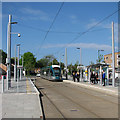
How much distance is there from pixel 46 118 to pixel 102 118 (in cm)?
206

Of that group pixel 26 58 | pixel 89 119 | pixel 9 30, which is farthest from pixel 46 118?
pixel 26 58

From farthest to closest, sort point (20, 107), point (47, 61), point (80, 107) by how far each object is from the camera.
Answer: point (47, 61) < point (80, 107) < point (20, 107)

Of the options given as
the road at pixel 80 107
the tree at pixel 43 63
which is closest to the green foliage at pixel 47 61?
the tree at pixel 43 63

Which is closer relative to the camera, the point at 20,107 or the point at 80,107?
the point at 20,107

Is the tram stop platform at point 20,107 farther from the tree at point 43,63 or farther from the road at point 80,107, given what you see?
the tree at point 43,63

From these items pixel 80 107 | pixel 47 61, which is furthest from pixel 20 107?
pixel 47 61

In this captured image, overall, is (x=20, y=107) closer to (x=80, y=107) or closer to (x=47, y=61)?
(x=80, y=107)

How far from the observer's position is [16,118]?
718cm

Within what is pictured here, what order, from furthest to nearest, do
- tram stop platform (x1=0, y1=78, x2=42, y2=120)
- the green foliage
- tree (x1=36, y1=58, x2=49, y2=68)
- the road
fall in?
tree (x1=36, y1=58, x2=49, y2=68)
the green foliage
the road
tram stop platform (x1=0, y1=78, x2=42, y2=120)

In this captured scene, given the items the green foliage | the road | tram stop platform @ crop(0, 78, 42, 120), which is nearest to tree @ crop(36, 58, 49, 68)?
the green foliage

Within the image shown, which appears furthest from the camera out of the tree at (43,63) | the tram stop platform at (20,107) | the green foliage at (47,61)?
the tree at (43,63)

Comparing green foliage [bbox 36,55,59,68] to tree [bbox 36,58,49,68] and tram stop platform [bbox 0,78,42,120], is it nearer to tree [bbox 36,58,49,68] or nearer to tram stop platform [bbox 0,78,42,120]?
tree [bbox 36,58,49,68]

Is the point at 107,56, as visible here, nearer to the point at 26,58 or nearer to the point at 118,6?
the point at 26,58

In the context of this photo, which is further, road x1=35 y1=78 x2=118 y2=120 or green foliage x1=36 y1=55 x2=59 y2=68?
green foliage x1=36 y1=55 x2=59 y2=68
